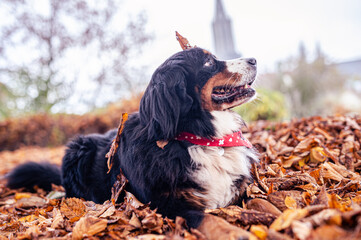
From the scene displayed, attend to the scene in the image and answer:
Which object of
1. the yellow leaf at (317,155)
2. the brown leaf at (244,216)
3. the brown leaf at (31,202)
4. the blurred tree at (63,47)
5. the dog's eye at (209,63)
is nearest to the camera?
the brown leaf at (244,216)

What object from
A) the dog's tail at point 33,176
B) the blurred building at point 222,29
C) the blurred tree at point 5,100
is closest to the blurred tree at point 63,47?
the blurred tree at point 5,100

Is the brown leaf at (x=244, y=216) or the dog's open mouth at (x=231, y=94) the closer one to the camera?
the brown leaf at (x=244, y=216)

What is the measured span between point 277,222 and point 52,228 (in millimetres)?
1654

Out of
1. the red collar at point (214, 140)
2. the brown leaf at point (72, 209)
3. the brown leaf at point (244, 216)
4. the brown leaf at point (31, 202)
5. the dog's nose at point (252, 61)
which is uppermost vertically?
the dog's nose at point (252, 61)

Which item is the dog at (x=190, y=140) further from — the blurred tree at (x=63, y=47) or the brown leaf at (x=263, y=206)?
the blurred tree at (x=63, y=47)

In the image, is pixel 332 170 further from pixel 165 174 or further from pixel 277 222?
pixel 165 174

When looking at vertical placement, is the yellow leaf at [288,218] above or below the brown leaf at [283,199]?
above

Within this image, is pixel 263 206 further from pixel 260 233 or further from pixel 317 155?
pixel 317 155

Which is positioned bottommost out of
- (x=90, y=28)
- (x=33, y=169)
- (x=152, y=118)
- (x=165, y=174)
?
(x=33, y=169)

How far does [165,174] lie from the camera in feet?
6.73

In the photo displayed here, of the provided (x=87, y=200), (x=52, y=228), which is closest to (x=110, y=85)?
(x=87, y=200)

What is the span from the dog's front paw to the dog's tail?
2.89 m

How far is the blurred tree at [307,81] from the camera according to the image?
15125mm

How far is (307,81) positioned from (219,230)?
1606cm
